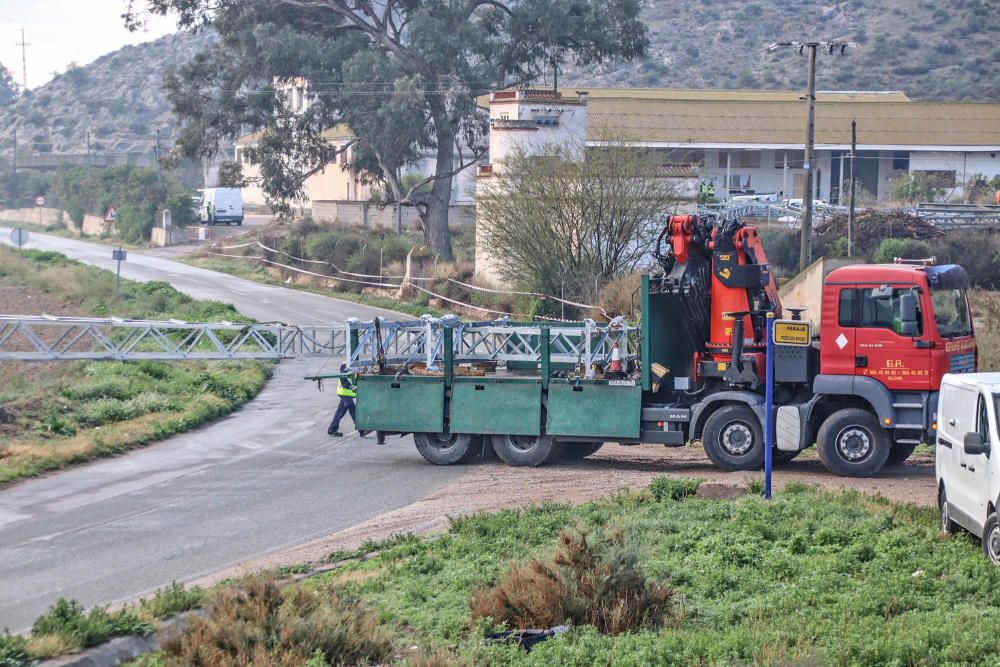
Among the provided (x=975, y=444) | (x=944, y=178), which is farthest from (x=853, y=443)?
(x=944, y=178)

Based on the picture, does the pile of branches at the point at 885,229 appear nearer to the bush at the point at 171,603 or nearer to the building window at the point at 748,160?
the building window at the point at 748,160

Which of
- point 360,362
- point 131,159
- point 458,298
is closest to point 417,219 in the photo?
point 458,298

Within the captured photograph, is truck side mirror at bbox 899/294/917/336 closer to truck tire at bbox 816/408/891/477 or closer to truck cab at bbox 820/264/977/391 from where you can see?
truck cab at bbox 820/264/977/391

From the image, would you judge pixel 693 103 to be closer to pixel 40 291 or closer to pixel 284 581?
pixel 40 291

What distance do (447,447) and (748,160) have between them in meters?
53.6

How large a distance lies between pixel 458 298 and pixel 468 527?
3181cm

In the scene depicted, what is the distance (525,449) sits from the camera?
19375 mm

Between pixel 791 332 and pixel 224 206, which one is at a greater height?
pixel 224 206

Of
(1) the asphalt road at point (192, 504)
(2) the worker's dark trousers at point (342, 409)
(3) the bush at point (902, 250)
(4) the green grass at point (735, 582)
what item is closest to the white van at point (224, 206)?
(3) the bush at point (902, 250)

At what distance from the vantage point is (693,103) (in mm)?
69500

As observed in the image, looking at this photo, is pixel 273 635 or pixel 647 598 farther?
pixel 647 598

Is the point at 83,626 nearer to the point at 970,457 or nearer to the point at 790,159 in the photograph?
the point at 970,457

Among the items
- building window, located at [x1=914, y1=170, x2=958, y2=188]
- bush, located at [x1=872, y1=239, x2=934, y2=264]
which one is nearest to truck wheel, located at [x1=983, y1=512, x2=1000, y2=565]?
bush, located at [x1=872, y1=239, x2=934, y2=264]

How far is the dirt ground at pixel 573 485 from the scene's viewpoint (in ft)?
48.2
